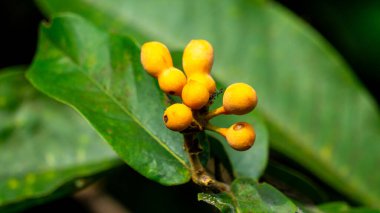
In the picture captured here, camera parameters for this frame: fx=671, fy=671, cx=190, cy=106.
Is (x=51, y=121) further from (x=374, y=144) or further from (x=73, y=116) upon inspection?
(x=374, y=144)

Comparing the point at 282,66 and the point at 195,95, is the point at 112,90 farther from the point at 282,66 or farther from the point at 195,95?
the point at 282,66

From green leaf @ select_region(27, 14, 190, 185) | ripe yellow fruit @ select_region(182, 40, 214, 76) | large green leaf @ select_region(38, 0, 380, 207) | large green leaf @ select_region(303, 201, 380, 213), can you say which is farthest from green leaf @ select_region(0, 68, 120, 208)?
ripe yellow fruit @ select_region(182, 40, 214, 76)

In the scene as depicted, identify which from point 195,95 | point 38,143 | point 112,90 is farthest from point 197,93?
point 38,143

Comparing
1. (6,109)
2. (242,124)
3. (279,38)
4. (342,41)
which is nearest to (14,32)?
(6,109)

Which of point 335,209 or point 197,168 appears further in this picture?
point 335,209

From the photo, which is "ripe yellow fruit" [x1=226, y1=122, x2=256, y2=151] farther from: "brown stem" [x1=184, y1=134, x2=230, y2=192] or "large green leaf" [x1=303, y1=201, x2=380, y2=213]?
"large green leaf" [x1=303, y1=201, x2=380, y2=213]
